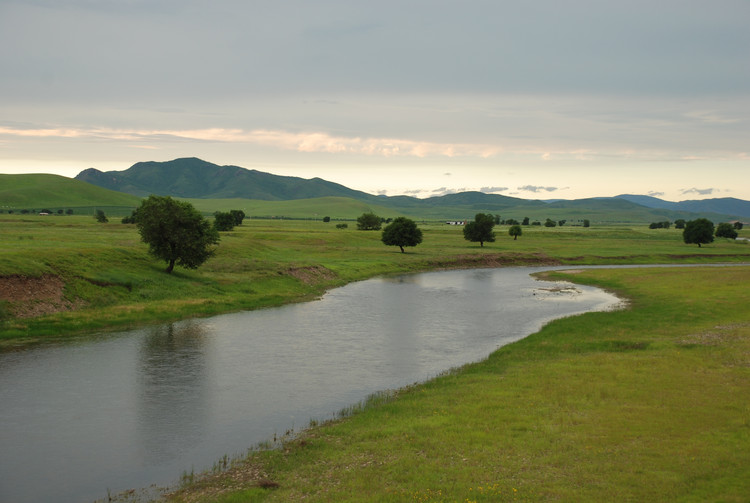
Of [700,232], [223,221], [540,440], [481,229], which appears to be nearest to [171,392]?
[540,440]

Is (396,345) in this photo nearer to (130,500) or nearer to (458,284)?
(130,500)

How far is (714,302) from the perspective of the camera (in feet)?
177

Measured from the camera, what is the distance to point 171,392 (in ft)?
96.0

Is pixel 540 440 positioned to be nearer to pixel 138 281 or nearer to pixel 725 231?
pixel 138 281

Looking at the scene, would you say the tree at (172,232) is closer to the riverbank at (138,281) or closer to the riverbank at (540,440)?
the riverbank at (138,281)

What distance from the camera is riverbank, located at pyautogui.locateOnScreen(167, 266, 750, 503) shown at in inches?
662

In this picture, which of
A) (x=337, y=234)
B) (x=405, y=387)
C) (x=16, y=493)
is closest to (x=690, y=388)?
(x=405, y=387)

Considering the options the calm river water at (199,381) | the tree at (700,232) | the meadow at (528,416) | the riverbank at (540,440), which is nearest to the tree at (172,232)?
the meadow at (528,416)

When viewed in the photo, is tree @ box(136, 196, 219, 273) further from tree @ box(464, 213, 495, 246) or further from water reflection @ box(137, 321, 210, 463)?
tree @ box(464, 213, 495, 246)

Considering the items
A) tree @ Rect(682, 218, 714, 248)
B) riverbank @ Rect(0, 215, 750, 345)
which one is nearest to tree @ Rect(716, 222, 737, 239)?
tree @ Rect(682, 218, 714, 248)

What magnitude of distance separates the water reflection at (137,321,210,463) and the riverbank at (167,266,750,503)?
4.16 metres

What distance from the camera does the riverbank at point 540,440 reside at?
16812 millimetres

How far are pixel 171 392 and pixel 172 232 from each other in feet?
124

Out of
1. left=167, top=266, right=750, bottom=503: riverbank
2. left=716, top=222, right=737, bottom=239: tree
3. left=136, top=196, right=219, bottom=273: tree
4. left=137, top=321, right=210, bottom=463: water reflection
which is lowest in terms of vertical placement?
left=137, top=321, right=210, bottom=463: water reflection
